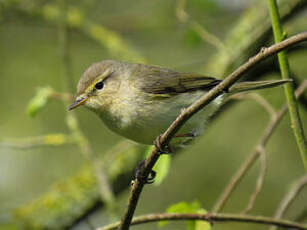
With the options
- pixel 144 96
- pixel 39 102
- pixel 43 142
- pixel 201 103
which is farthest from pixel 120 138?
pixel 201 103

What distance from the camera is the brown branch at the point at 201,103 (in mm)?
1848

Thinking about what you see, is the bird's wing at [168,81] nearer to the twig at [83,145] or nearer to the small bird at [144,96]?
the small bird at [144,96]

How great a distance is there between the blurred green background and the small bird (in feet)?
5.40

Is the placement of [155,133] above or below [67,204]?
below

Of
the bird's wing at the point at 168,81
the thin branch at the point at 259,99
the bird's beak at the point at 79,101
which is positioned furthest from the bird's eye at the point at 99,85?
the thin branch at the point at 259,99

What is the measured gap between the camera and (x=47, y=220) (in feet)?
14.5

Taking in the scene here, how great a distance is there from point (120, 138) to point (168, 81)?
3785 mm

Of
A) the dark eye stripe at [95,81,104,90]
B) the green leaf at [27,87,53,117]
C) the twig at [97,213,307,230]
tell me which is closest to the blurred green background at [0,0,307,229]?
the dark eye stripe at [95,81,104,90]

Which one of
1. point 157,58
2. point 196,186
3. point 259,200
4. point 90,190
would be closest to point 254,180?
point 259,200

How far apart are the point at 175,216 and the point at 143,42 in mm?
5024

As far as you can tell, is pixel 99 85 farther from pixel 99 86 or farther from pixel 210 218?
pixel 210 218

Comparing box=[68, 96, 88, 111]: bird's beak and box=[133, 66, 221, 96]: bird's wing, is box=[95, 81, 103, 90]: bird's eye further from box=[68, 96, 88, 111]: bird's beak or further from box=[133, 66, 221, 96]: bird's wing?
box=[133, 66, 221, 96]: bird's wing

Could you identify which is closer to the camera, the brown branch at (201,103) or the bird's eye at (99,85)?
the brown branch at (201,103)

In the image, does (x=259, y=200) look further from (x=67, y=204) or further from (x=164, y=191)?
(x=67, y=204)
